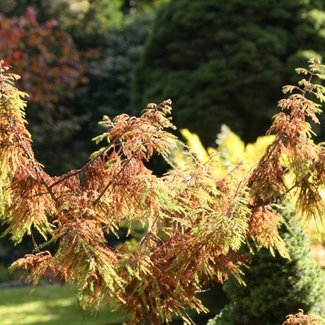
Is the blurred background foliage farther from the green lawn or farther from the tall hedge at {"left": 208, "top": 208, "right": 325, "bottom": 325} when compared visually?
the tall hedge at {"left": 208, "top": 208, "right": 325, "bottom": 325}

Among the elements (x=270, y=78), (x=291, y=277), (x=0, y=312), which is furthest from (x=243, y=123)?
(x=291, y=277)

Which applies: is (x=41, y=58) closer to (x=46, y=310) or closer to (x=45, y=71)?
(x=45, y=71)

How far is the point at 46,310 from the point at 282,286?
4332 millimetres

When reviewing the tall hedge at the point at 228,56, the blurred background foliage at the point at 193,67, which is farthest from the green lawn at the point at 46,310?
the tall hedge at the point at 228,56

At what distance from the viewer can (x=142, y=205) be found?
148 inches

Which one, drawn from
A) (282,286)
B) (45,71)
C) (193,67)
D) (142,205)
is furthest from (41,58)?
(142,205)

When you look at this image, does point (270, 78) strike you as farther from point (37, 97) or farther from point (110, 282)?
point (110, 282)

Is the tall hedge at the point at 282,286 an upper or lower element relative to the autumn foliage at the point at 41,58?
lower

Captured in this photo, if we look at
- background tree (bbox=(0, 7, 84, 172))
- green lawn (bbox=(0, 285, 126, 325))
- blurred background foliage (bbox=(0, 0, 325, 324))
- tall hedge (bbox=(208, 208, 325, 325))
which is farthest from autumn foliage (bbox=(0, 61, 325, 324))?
background tree (bbox=(0, 7, 84, 172))

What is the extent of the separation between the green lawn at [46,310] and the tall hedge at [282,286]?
8.44ft

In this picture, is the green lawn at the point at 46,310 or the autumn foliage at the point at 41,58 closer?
the green lawn at the point at 46,310

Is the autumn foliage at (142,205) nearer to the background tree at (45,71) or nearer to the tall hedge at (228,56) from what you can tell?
the tall hedge at (228,56)

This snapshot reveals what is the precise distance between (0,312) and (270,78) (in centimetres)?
507

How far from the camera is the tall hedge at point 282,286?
215 inches
